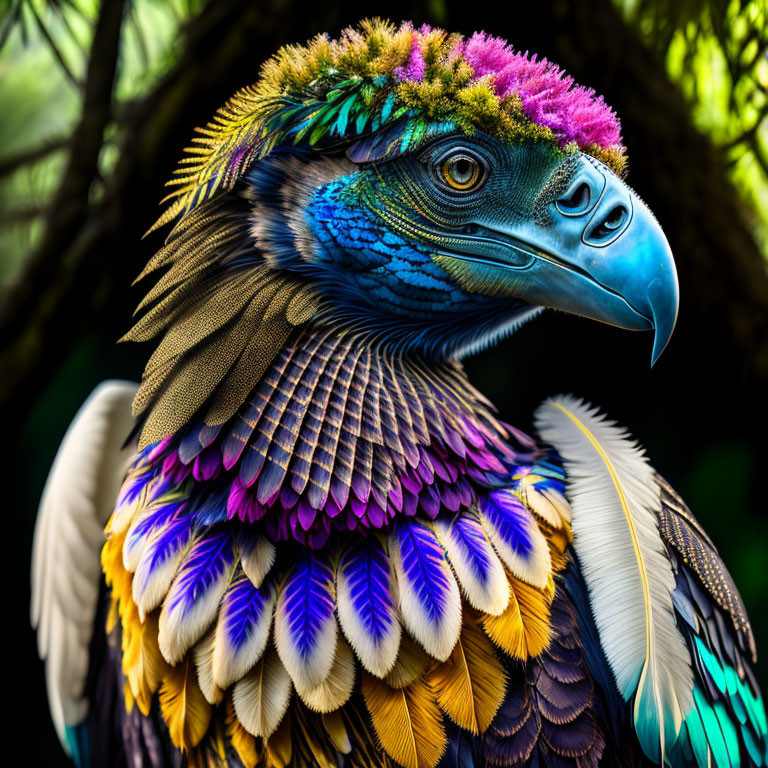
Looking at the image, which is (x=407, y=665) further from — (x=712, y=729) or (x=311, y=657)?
(x=712, y=729)

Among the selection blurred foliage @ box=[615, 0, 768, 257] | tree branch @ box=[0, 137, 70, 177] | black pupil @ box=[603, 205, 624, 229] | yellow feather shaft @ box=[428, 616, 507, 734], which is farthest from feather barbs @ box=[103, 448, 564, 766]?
tree branch @ box=[0, 137, 70, 177]

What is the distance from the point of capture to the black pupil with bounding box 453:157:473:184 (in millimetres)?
788

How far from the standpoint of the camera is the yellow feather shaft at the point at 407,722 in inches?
31.3

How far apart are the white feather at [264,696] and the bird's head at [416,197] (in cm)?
37

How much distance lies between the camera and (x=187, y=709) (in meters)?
0.84

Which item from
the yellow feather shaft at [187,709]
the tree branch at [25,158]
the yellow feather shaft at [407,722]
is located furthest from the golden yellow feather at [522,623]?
the tree branch at [25,158]

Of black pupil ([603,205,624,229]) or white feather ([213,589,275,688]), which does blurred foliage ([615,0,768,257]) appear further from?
white feather ([213,589,275,688])

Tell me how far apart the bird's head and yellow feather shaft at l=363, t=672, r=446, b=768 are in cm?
41

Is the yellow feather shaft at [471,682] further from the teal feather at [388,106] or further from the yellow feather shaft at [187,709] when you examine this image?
the teal feather at [388,106]

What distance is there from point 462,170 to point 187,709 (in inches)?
27.4

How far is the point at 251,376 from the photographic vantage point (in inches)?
32.1

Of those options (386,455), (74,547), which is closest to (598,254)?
(386,455)

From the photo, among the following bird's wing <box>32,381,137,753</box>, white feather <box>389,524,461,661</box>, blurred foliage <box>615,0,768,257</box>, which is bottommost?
bird's wing <box>32,381,137,753</box>

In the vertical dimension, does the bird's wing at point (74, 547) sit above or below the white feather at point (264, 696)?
below
